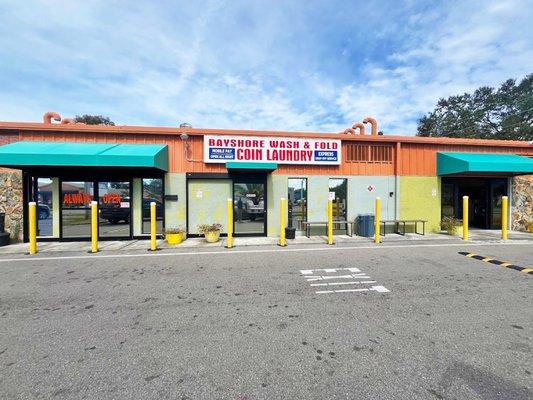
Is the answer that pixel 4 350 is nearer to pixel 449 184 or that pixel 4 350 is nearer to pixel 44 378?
pixel 44 378

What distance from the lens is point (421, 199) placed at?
1245cm

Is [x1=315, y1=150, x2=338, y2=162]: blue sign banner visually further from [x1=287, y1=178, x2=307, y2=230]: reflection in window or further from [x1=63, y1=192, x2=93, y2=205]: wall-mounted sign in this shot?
[x1=63, y1=192, x2=93, y2=205]: wall-mounted sign

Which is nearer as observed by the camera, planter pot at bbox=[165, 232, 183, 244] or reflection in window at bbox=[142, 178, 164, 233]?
planter pot at bbox=[165, 232, 183, 244]

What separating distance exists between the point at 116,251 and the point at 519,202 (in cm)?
1805

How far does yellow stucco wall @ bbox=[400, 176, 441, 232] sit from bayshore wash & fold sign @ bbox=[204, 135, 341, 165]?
3637 mm

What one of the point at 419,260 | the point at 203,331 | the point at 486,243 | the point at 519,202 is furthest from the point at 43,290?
the point at 519,202

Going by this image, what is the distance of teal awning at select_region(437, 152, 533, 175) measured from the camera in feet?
36.1

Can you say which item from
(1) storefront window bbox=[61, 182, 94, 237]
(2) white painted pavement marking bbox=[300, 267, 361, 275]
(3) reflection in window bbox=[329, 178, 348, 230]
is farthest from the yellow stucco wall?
(1) storefront window bbox=[61, 182, 94, 237]

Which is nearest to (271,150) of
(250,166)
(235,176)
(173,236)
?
(250,166)

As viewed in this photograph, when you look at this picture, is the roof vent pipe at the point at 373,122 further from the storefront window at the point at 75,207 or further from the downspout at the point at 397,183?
the storefront window at the point at 75,207

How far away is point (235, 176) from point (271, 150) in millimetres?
1903

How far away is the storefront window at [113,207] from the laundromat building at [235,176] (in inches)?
1.6

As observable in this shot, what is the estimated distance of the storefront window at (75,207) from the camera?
10148 mm

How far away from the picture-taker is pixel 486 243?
9648 millimetres
